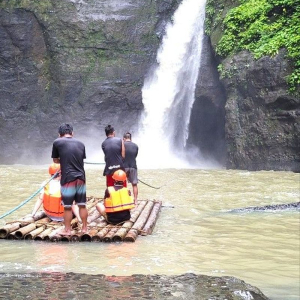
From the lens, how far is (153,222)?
358 inches

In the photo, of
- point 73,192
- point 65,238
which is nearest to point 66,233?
point 65,238

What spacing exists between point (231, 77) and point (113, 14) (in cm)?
917

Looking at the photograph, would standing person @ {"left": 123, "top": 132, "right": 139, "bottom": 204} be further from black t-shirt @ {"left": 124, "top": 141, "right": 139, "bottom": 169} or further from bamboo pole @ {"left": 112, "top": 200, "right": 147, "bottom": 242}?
bamboo pole @ {"left": 112, "top": 200, "right": 147, "bottom": 242}

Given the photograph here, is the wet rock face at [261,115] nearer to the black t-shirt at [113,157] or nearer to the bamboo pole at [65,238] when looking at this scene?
the black t-shirt at [113,157]

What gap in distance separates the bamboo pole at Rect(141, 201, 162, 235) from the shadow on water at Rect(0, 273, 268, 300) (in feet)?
9.97

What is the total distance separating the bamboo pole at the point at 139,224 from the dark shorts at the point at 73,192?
839mm

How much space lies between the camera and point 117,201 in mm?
8477

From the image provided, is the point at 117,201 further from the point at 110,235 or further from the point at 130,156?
the point at 130,156

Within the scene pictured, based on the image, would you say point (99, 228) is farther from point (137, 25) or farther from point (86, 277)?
point (137, 25)

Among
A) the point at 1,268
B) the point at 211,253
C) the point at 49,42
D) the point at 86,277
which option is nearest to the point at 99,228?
the point at 211,253

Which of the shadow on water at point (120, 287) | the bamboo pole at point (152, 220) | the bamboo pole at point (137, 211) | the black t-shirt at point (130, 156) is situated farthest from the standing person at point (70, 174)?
the black t-shirt at point (130, 156)

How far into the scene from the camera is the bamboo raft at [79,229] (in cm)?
767

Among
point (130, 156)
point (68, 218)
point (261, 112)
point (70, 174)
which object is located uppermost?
point (261, 112)

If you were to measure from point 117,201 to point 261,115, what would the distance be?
13860mm
